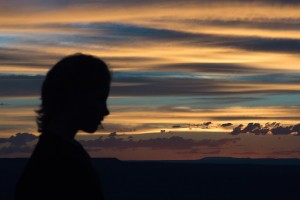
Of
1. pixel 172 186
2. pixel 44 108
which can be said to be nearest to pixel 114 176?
pixel 172 186

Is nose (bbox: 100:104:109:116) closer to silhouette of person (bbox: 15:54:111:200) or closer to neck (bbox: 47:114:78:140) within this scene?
silhouette of person (bbox: 15:54:111:200)

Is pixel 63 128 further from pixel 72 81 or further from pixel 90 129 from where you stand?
pixel 72 81

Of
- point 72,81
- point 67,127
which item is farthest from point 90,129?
point 72,81

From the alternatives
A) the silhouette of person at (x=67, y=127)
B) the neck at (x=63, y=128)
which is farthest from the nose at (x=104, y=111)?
the neck at (x=63, y=128)

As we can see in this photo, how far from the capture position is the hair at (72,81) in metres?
4.99

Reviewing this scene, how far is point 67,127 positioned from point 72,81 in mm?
251

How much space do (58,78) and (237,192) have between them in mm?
63322

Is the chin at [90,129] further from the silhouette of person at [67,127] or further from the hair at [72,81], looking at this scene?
the hair at [72,81]

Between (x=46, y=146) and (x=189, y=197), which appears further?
(x=189, y=197)

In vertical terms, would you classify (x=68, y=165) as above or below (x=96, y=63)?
below

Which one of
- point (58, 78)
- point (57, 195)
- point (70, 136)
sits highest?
point (58, 78)

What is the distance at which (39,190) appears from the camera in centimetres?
475

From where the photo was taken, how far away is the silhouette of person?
187 inches

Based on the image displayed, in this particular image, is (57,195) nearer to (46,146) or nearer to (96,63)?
(46,146)
